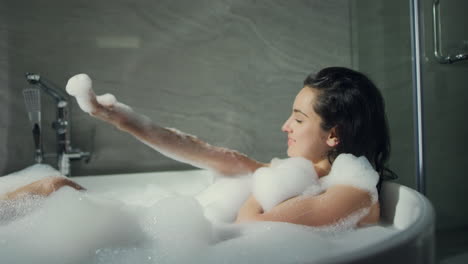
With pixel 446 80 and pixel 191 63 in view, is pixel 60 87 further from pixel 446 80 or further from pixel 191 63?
pixel 446 80

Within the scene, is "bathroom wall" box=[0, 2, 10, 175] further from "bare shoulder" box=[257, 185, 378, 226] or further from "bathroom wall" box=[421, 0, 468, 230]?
"bathroom wall" box=[421, 0, 468, 230]

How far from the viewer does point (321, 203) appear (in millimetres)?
838

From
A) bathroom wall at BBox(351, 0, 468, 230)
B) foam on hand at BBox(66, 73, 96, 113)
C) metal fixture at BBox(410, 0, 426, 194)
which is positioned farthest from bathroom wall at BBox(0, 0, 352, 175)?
foam on hand at BBox(66, 73, 96, 113)

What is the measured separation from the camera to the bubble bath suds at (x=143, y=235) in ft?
1.99

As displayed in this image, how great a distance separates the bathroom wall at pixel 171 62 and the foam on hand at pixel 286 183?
894mm

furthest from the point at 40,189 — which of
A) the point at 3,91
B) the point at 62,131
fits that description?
the point at 3,91

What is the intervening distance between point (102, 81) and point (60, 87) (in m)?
0.17

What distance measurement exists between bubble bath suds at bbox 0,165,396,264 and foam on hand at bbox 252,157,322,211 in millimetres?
120

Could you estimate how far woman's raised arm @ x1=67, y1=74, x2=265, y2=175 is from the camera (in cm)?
95

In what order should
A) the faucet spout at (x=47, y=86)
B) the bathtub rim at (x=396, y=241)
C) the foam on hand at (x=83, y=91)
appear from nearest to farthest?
the bathtub rim at (x=396, y=241) → the foam on hand at (x=83, y=91) → the faucet spout at (x=47, y=86)

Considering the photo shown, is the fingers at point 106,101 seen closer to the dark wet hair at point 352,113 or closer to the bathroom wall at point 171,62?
the dark wet hair at point 352,113

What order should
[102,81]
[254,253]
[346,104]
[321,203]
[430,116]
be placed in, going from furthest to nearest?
[102,81]
[430,116]
[346,104]
[321,203]
[254,253]

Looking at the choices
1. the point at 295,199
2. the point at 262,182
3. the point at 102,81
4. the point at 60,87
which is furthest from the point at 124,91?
the point at 295,199

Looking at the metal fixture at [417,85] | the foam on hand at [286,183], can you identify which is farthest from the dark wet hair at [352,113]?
the metal fixture at [417,85]
